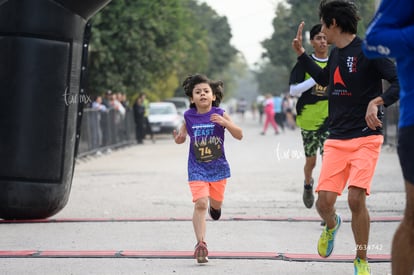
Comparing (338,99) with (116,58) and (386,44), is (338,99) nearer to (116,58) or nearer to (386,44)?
(386,44)

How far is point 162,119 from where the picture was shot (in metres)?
34.8

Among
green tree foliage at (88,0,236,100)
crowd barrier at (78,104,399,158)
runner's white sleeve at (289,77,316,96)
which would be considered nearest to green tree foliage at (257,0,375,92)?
crowd barrier at (78,104,399,158)

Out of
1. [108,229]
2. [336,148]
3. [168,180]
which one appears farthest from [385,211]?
[168,180]

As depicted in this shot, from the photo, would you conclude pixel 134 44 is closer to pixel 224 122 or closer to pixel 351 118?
pixel 224 122

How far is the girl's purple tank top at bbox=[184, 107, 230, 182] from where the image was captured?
7168 mm

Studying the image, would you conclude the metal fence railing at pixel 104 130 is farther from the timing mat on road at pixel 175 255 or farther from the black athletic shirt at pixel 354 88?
the black athletic shirt at pixel 354 88

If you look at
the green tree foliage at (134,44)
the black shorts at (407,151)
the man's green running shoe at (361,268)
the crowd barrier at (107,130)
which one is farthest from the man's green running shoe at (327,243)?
the green tree foliage at (134,44)

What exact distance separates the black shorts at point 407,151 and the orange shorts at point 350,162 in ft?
5.03

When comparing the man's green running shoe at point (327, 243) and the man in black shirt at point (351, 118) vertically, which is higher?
the man in black shirt at point (351, 118)

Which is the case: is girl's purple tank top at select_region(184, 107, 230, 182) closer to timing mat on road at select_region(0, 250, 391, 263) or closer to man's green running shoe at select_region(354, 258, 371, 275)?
timing mat on road at select_region(0, 250, 391, 263)

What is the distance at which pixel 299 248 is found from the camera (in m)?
7.47

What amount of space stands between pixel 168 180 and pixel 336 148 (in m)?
8.69

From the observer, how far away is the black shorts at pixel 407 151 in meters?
4.43

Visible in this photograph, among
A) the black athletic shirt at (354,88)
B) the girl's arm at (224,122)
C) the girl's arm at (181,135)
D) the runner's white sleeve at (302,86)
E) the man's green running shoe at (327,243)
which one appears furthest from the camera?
the runner's white sleeve at (302,86)
